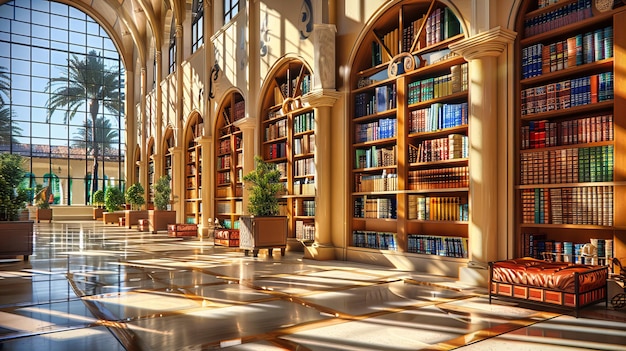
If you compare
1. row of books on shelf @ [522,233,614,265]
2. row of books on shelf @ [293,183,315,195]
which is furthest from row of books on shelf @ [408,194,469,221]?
row of books on shelf @ [293,183,315,195]

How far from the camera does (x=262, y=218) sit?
8.40 metres

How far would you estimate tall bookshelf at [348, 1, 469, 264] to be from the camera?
6305mm

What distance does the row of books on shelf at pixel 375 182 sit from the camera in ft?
23.5

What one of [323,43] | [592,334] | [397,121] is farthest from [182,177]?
[592,334]

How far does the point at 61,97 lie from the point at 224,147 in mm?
18884

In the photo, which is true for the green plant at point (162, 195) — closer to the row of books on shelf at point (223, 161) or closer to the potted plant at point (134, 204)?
the potted plant at point (134, 204)

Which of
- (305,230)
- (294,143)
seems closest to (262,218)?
(305,230)

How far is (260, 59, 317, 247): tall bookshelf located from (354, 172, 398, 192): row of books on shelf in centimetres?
87

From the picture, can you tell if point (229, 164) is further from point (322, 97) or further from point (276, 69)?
point (322, 97)

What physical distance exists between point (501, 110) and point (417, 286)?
7.25 feet

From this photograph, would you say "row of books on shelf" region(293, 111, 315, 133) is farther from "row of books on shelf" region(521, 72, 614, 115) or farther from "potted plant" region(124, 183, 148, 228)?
Answer: "potted plant" region(124, 183, 148, 228)

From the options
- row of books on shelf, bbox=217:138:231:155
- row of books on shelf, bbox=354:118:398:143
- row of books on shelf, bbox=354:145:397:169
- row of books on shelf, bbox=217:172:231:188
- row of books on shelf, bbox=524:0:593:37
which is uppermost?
row of books on shelf, bbox=524:0:593:37

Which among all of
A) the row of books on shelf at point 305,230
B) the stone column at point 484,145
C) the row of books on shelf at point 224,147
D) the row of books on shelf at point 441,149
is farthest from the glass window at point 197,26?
the stone column at point 484,145

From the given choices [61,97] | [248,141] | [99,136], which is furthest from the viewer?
[99,136]
